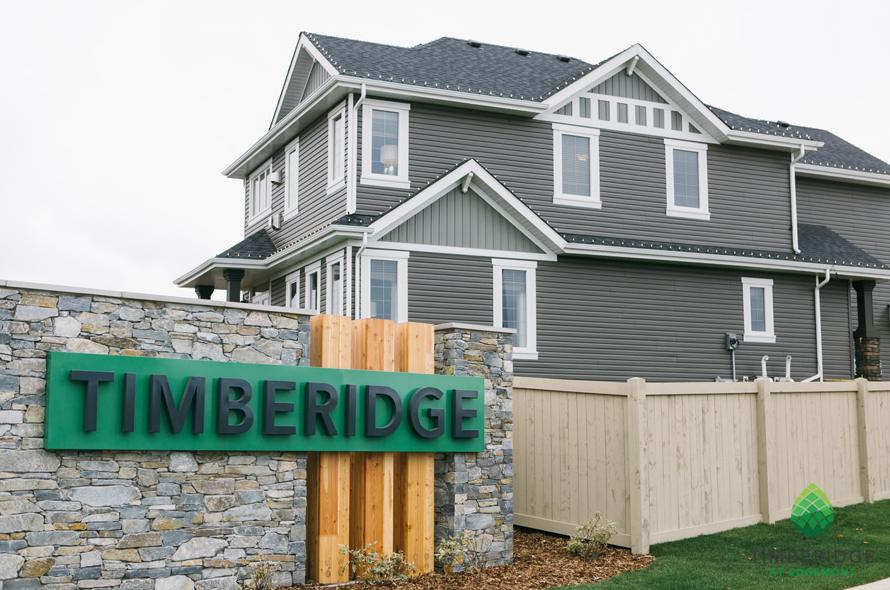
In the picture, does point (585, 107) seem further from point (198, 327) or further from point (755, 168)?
point (198, 327)

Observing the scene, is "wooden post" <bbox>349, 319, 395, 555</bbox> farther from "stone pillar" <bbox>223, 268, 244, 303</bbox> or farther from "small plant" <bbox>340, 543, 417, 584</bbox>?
"stone pillar" <bbox>223, 268, 244, 303</bbox>

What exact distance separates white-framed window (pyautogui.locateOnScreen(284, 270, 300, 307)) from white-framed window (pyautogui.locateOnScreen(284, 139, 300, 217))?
1.69 metres

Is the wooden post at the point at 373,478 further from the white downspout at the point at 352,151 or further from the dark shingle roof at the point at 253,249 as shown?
the dark shingle roof at the point at 253,249

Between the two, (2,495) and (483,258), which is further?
(483,258)

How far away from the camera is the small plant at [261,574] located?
8.11 meters

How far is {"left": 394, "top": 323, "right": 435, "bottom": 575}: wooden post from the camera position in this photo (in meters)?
9.34

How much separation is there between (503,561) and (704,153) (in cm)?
1413

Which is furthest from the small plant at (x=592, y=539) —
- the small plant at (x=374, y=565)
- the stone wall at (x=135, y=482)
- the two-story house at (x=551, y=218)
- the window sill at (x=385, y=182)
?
the window sill at (x=385, y=182)

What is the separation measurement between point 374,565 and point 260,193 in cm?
1581

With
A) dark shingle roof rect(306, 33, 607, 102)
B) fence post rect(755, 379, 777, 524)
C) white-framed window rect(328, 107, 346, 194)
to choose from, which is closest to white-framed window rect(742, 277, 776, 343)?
dark shingle roof rect(306, 33, 607, 102)

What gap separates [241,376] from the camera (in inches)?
327

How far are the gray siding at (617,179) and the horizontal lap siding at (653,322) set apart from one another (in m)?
1.11

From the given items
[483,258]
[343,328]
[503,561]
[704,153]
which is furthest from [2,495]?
[704,153]

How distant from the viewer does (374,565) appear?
8.84 meters
